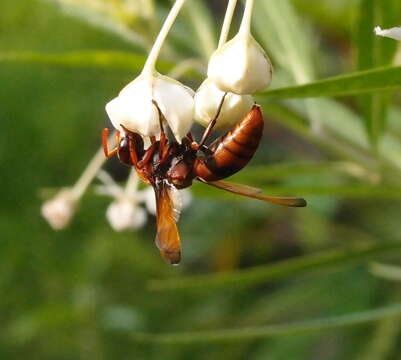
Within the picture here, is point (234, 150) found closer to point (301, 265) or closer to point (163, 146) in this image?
point (163, 146)

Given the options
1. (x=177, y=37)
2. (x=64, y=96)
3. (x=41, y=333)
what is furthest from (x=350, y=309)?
(x=64, y=96)

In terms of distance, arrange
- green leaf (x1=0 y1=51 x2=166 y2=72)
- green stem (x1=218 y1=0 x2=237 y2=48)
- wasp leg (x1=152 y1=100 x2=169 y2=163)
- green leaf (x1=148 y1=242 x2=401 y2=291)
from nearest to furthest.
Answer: green stem (x1=218 y1=0 x2=237 y2=48) < wasp leg (x1=152 y1=100 x2=169 y2=163) < green leaf (x1=0 y1=51 x2=166 y2=72) < green leaf (x1=148 y1=242 x2=401 y2=291)

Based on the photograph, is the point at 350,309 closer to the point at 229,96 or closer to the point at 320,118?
the point at 320,118

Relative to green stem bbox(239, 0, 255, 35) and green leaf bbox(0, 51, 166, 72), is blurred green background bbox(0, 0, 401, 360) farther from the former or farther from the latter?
green stem bbox(239, 0, 255, 35)

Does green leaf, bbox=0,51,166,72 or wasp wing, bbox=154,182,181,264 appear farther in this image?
green leaf, bbox=0,51,166,72

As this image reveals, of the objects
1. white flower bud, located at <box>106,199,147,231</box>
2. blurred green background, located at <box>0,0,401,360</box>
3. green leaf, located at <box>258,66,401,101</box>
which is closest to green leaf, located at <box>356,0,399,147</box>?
blurred green background, located at <box>0,0,401,360</box>

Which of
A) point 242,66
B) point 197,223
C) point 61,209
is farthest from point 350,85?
point 197,223
